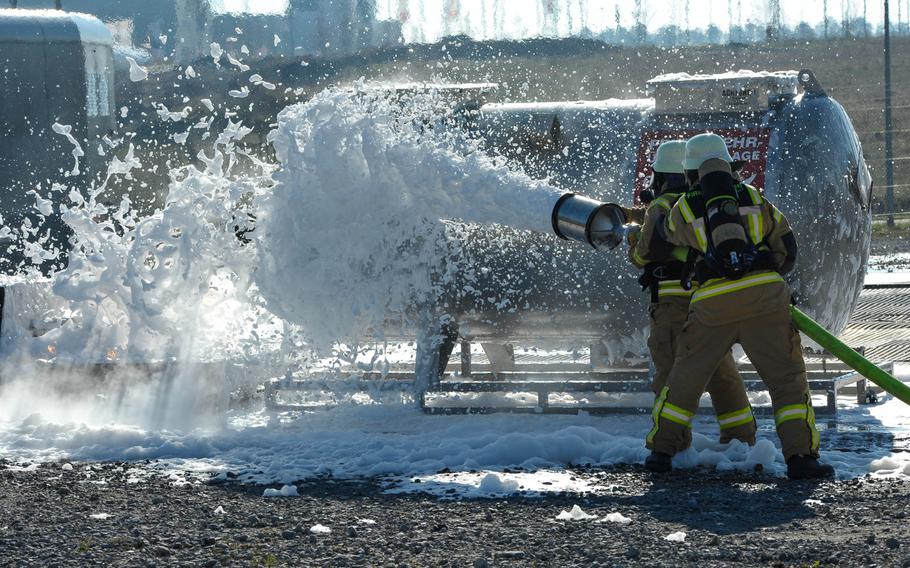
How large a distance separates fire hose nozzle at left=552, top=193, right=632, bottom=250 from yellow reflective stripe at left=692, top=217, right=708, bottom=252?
691 mm

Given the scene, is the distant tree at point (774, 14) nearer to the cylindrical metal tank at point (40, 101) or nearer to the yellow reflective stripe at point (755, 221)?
the cylindrical metal tank at point (40, 101)

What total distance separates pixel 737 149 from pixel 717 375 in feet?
5.42

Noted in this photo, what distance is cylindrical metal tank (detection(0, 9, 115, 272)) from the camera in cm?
1345

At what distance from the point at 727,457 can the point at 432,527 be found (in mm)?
1899

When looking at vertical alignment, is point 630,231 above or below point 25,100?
below

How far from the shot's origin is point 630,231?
6887 millimetres

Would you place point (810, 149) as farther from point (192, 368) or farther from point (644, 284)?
point (192, 368)

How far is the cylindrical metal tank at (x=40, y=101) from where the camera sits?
44.1 ft

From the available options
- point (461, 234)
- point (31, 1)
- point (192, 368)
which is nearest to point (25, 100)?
point (192, 368)

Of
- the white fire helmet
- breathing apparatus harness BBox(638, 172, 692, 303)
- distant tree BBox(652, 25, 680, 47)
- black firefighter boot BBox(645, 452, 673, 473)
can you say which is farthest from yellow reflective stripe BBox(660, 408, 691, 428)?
distant tree BBox(652, 25, 680, 47)

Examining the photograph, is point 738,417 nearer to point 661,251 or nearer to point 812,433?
point 812,433

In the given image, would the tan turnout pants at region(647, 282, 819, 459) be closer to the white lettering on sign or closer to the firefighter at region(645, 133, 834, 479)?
the firefighter at region(645, 133, 834, 479)

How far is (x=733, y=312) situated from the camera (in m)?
6.19

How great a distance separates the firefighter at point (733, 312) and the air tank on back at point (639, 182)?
1439mm
